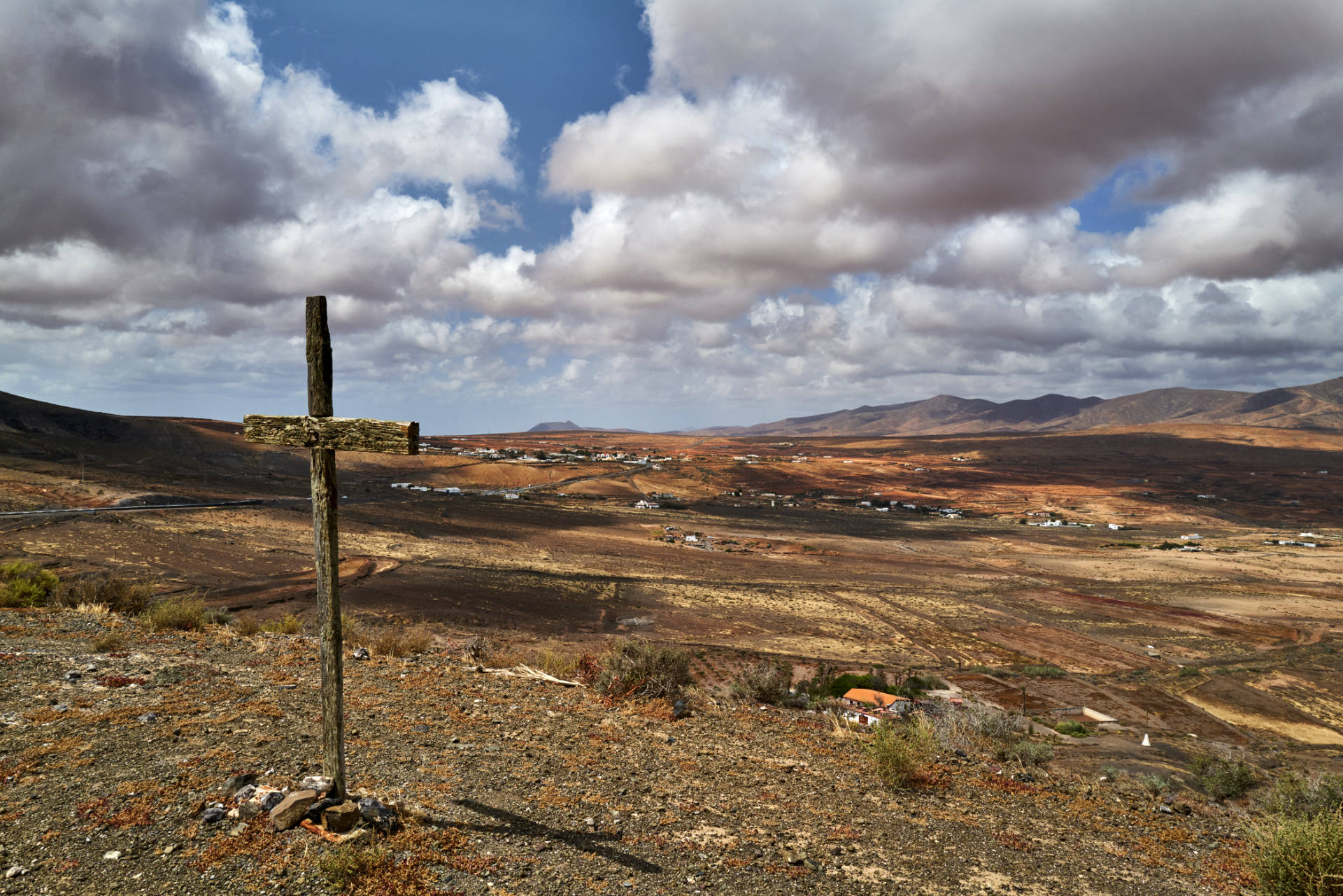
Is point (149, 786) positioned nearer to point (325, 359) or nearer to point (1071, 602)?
point (325, 359)

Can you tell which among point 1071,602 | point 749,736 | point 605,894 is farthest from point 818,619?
point 605,894

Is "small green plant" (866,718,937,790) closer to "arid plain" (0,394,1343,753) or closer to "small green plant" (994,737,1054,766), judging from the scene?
"small green plant" (994,737,1054,766)

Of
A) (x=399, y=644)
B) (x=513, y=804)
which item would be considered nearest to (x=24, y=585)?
(x=399, y=644)

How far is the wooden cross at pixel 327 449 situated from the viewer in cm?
553

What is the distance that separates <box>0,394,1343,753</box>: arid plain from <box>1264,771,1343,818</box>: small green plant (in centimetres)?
1490

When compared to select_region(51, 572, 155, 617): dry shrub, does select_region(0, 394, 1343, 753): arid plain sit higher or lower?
lower

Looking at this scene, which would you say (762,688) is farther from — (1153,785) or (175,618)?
(175,618)

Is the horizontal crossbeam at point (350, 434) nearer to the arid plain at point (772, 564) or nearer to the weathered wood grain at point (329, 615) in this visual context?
the weathered wood grain at point (329, 615)

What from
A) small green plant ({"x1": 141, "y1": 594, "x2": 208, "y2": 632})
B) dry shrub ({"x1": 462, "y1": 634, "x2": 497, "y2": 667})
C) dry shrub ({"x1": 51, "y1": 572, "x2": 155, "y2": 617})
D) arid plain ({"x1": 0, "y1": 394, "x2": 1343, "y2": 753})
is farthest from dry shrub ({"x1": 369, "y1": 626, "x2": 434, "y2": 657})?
arid plain ({"x1": 0, "y1": 394, "x2": 1343, "y2": 753})

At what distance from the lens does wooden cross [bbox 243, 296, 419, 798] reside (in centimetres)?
553

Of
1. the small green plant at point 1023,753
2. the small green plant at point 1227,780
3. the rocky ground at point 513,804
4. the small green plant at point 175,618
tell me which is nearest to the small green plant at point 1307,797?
the small green plant at point 1227,780

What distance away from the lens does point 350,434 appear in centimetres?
559

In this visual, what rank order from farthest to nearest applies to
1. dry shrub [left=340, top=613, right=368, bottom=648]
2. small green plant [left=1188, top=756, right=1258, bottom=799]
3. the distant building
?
the distant building
dry shrub [left=340, top=613, right=368, bottom=648]
small green plant [left=1188, top=756, right=1258, bottom=799]

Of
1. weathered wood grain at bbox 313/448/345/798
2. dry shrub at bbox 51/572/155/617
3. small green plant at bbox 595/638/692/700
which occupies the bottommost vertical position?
small green plant at bbox 595/638/692/700
